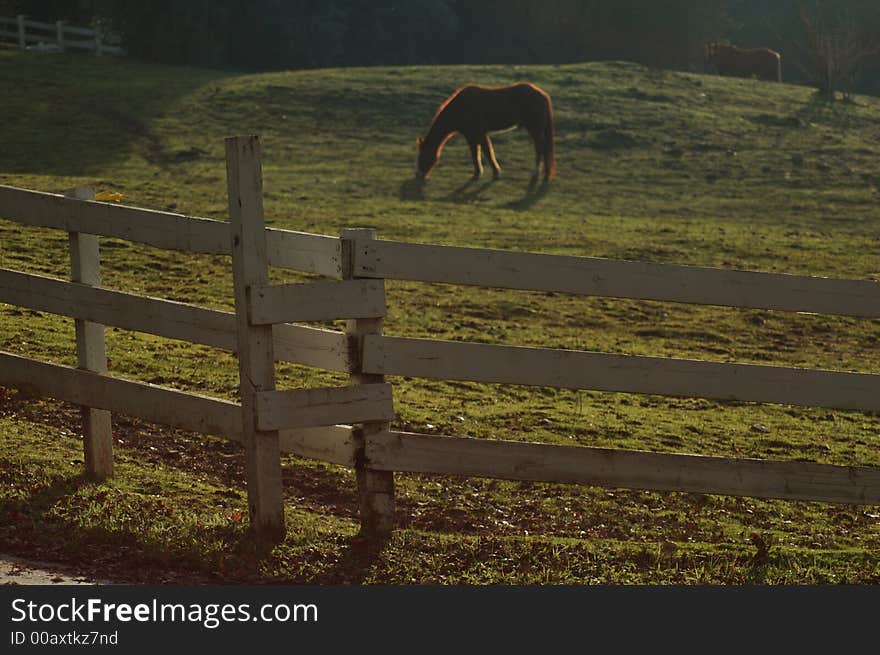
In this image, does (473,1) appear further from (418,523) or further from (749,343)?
(418,523)

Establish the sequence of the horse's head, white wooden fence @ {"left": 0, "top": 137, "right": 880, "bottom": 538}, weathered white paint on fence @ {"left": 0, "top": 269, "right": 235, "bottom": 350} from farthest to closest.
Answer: the horse's head → weathered white paint on fence @ {"left": 0, "top": 269, "right": 235, "bottom": 350} → white wooden fence @ {"left": 0, "top": 137, "right": 880, "bottom": 538}

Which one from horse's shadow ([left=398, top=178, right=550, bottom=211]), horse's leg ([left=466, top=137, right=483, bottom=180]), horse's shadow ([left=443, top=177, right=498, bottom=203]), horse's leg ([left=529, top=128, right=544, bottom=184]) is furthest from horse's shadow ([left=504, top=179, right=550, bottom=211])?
horse's leg ([left=466, top=137, right=483, bottom=180])

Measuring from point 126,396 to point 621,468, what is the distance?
9.40ft

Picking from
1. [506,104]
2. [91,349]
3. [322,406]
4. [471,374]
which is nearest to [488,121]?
[506,104]

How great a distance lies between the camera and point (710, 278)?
6656 millimetres

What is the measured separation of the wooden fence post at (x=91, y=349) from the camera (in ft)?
24.7

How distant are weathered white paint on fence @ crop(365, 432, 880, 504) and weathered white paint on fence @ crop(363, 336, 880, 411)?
0.35m

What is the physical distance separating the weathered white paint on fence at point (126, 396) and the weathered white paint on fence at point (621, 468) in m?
0.86

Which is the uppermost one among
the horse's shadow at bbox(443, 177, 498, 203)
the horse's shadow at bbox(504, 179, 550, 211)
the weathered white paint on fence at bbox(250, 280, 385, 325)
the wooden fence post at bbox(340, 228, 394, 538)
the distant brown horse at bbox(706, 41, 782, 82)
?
the distant brown horse at bbox(706, 41, 782, 82)

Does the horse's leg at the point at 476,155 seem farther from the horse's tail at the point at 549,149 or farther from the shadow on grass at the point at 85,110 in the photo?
the shadow on grass at the point at 85,110

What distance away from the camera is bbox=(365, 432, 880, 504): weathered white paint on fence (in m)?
6.67

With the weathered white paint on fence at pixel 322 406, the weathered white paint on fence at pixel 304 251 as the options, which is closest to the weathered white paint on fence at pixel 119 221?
the weathered white paint on fence at pixel 304 251

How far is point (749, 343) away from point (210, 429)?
10.4m

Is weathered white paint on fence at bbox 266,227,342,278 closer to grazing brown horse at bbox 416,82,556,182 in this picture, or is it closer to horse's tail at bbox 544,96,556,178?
grazing brown horse at bbox 416,82,556,182
